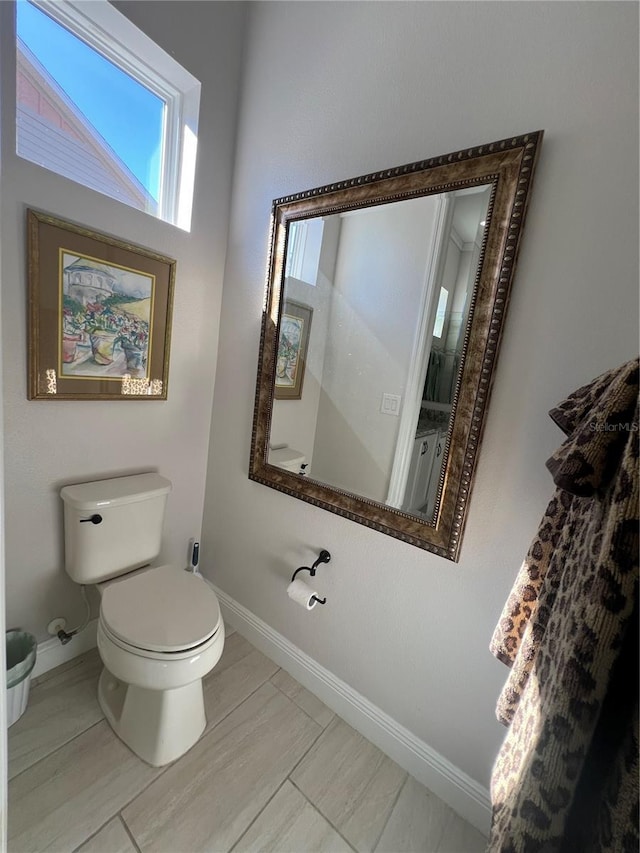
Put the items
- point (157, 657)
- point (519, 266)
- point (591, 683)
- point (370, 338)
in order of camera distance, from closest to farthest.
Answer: point (591, 683) < point (519, 266) < point (157, 657) < point (370, 338)

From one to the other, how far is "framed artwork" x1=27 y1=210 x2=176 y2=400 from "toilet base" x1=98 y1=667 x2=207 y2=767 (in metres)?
1.11

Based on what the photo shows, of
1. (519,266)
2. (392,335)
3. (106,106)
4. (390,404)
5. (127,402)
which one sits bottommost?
(127,402)

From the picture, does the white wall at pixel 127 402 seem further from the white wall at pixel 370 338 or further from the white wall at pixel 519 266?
the white wall at pixel 370 338

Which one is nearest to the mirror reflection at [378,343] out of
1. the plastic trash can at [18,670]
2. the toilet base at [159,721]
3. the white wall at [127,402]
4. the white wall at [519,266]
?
the white wall at [519,266]

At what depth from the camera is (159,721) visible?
117 cm

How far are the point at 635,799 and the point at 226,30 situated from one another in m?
2.54

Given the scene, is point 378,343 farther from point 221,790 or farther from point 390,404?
point 221,790

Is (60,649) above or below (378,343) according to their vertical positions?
below

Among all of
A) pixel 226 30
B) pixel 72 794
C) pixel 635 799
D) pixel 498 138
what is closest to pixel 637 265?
pixel 498 138

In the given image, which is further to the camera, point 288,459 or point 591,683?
point 288,459

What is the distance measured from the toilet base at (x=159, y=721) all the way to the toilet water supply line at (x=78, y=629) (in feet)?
1.11

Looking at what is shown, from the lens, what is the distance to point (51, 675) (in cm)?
142

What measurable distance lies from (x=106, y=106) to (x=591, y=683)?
2.20m

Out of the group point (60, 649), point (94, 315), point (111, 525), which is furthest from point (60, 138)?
point (60, 649)
